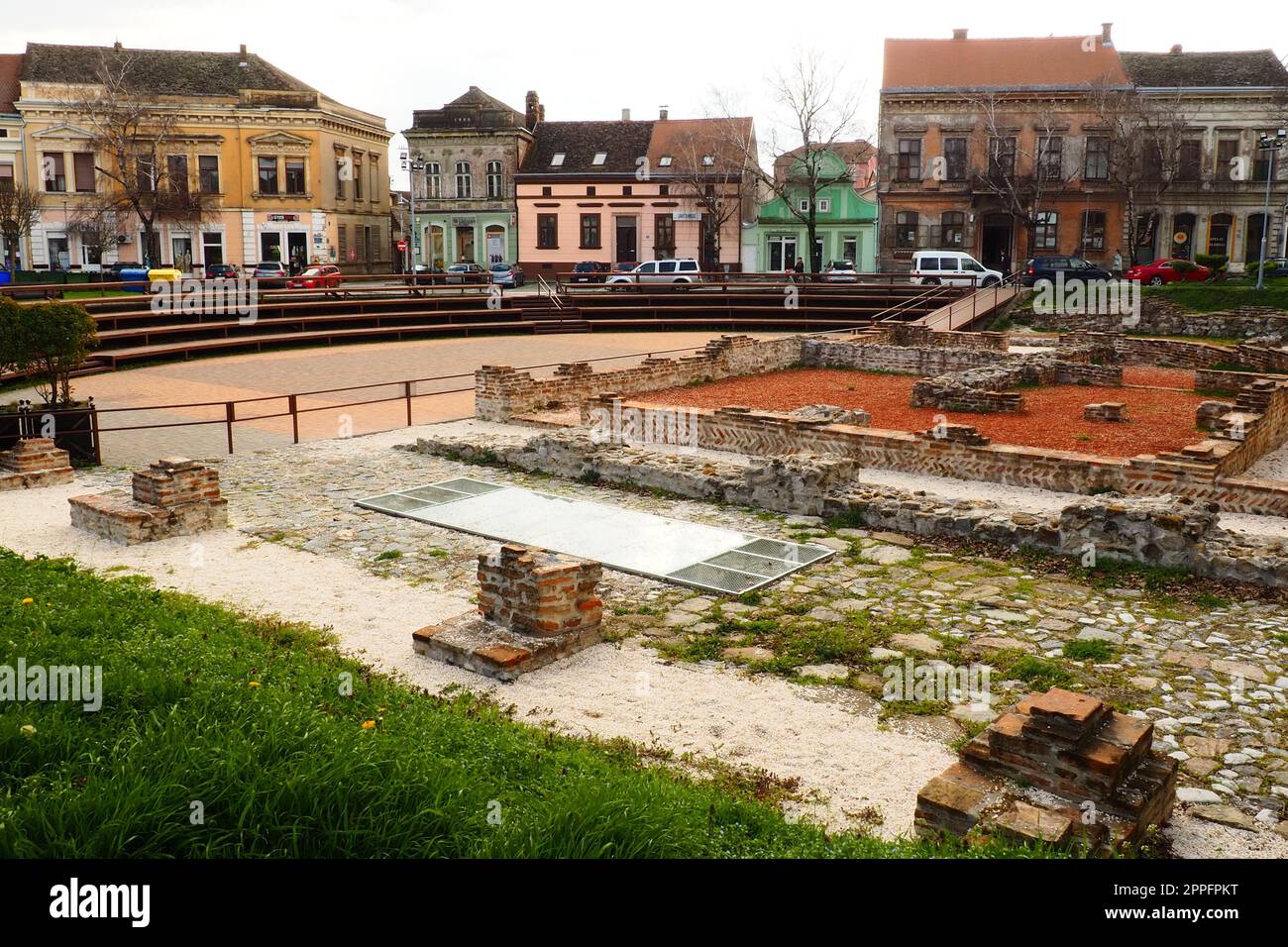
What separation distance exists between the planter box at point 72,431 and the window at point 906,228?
42.1 metres

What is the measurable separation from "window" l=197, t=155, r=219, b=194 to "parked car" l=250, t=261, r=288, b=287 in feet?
30.1

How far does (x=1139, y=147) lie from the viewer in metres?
47.8

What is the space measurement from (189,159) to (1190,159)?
45742 mm

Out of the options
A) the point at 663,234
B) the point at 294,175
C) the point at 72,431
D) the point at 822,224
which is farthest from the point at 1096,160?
the point at 72,431

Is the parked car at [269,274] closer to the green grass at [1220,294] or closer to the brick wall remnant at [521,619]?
the green grass at [1220,294]

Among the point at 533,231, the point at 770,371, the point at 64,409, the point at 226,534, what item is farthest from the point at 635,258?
the point at 226,534

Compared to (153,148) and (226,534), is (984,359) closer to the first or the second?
(226,534)

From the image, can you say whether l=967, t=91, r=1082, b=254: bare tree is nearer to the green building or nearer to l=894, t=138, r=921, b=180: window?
l=894, t=138, r=921, b=180: window

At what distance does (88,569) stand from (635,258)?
1908 inches

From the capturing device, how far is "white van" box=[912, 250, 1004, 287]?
39.8 m

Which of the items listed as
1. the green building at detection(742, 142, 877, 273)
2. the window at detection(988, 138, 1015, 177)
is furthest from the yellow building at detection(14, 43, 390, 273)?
the window at detection(988, 138, 1015, 177)

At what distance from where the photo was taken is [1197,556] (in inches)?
373
